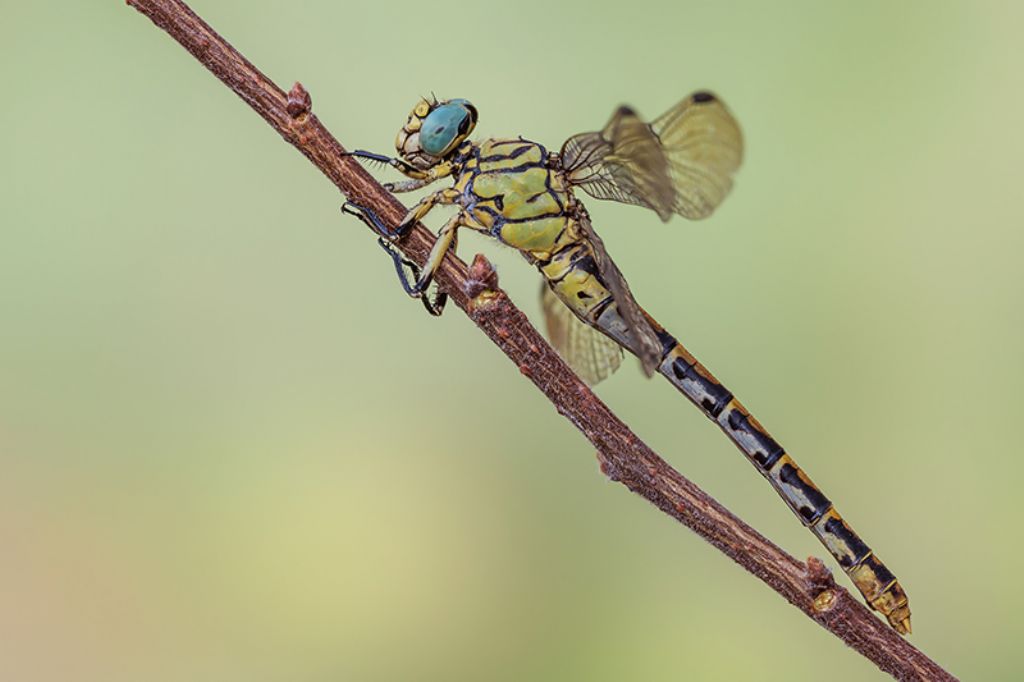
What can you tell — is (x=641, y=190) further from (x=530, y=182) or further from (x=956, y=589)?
(x=956, y=589)

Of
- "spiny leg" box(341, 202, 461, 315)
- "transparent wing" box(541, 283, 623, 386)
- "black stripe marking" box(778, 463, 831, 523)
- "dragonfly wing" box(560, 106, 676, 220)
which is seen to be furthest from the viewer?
"transparent wing" box(541, 283, 623, 386)

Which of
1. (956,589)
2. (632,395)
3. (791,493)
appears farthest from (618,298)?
(956,589)

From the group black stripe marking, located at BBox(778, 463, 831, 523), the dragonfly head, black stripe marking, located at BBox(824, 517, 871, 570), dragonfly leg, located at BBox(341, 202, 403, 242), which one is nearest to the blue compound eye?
the dragonfly head

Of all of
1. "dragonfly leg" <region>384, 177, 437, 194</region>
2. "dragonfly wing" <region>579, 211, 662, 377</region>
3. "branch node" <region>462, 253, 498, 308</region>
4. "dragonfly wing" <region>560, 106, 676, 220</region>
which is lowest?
"dragonfly wing" <region>579, 211, 662, 377</region>

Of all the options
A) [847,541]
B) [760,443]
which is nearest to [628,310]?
[760,443]

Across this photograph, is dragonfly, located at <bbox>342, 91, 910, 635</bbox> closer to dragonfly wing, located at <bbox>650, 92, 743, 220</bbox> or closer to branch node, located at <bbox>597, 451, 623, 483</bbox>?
dragonfly wing, located at <bbox>650, 92, 743, 220</bbox>

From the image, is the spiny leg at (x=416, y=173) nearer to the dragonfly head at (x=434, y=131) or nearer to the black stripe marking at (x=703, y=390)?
the dragonfly head at (x=434, y=131)

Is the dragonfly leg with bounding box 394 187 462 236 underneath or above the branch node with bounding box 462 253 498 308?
above
